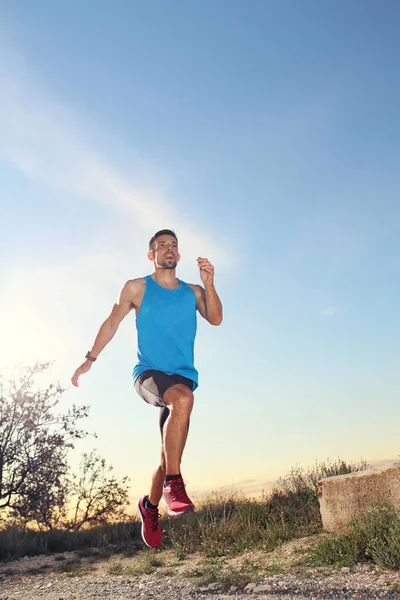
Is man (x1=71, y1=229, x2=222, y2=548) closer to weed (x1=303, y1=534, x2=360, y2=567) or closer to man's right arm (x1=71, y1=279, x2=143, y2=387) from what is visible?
man's right arm (x1=71, y1=279, x2=143, y2=387)

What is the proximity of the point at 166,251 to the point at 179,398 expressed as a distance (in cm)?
149

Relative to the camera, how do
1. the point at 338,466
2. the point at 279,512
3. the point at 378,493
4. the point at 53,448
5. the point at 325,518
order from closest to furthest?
the point at 378,493
the point at 325,518
the point at 279,512
the point at 338,466
the point at 53,448

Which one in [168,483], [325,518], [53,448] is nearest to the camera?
[168,483]

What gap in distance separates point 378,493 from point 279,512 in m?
4.73

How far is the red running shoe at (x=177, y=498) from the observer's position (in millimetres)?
4621

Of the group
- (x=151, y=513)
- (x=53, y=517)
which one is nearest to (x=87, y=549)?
(x=53, y=517)

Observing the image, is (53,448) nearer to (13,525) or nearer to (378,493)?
(13,525)

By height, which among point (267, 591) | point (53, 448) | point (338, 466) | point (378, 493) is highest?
point (53, 448)

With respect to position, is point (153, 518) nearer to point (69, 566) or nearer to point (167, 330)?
point (167, 330)

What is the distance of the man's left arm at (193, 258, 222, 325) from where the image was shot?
5180 mm

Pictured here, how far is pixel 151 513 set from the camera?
17.7 feet

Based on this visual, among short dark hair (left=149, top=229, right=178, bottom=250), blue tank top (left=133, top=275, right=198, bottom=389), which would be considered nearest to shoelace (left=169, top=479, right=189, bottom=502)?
blue tank top (left=133, top=275, right=198, bottom=389)

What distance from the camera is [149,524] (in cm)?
534

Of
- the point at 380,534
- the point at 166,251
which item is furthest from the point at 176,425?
the point at 380,534
